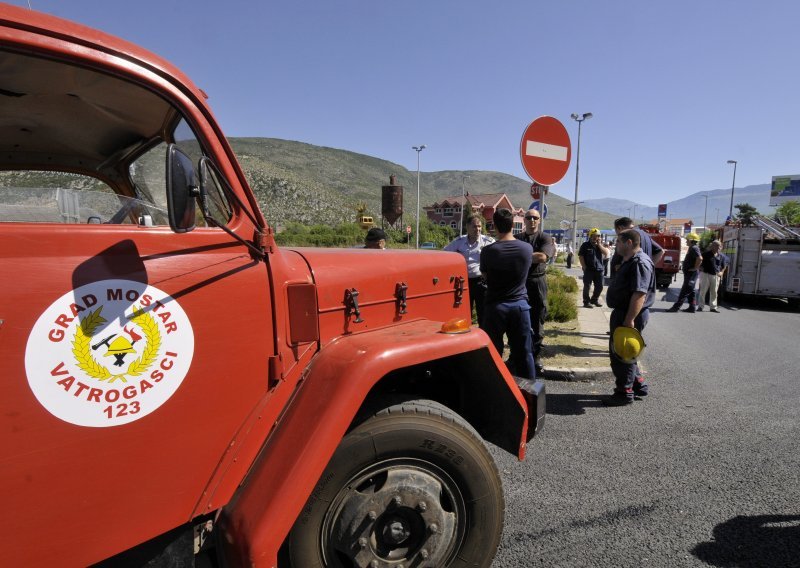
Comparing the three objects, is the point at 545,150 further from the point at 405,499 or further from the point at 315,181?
the point at 315,181

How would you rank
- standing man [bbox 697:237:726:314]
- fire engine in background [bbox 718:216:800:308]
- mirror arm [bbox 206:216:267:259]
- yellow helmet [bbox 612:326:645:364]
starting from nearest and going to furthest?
mirror arm [bbox 206:216:267:259], yellow helmet [bbox 612:326:645:364], standing man [bbox 697:237:726:314], fire engine in background [bbox 718:216:800:308]

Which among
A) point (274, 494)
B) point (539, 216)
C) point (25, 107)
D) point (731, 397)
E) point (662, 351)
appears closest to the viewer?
point (274, 494)

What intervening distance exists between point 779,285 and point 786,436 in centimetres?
984

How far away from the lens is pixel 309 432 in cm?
168

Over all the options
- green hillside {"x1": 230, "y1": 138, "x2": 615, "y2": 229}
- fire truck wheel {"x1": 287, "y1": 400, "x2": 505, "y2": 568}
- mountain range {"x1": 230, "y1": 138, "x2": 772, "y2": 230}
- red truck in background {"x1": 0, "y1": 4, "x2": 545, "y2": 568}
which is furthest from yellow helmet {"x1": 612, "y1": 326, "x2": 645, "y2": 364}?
green hillside {"x1": 230, "y1": 138, "x2": 615, "y2": 229}

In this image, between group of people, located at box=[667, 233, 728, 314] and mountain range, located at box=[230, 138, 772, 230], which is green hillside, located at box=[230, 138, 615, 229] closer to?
mountain range, located at box=[230, 138, 772, 230]

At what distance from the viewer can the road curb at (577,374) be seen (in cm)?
550

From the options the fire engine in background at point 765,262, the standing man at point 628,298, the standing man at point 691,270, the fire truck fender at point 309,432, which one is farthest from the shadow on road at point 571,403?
the fire engine in background at point 765,262

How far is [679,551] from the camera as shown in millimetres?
2520

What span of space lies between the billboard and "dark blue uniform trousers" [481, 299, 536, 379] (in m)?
88.3

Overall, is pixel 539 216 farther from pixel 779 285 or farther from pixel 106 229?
pixel 779 285

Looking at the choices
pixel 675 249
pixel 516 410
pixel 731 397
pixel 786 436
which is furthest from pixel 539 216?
pixel 675 249

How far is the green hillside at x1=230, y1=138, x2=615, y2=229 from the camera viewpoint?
71.2 metres

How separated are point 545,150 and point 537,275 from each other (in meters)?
1.43
